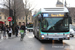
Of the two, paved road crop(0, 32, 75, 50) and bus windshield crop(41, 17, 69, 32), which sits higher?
bus windshield crop(41, 17, 69, 32)

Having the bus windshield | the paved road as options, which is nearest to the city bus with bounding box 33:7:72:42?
the bus windshield

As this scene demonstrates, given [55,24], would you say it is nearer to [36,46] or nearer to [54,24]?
[54,24]

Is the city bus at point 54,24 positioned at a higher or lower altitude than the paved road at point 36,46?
higher

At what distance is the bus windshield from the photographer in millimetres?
13281

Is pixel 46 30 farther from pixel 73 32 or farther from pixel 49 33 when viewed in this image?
pixel 73 32

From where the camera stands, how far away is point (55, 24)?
43.8 ft

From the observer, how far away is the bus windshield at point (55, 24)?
13281mm

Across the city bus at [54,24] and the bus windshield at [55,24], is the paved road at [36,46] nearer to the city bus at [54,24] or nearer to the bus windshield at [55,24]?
the city bus at [54,24]

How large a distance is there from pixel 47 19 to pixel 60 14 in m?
1.12

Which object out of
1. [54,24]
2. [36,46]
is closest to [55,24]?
[54,24]

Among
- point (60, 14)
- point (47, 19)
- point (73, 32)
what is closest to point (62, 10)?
point (60, 14)

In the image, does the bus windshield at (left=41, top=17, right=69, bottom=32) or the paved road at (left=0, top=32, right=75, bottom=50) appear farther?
the bus windshield at (left=41, top=17, right=69, bottom=32)

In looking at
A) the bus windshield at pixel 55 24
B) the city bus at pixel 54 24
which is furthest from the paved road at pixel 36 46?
the bus windshield at pixel 55 24

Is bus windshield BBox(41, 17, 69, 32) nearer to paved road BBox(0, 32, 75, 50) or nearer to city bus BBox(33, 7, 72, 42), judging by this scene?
city bus BBox(33, 7, 72, 42)
